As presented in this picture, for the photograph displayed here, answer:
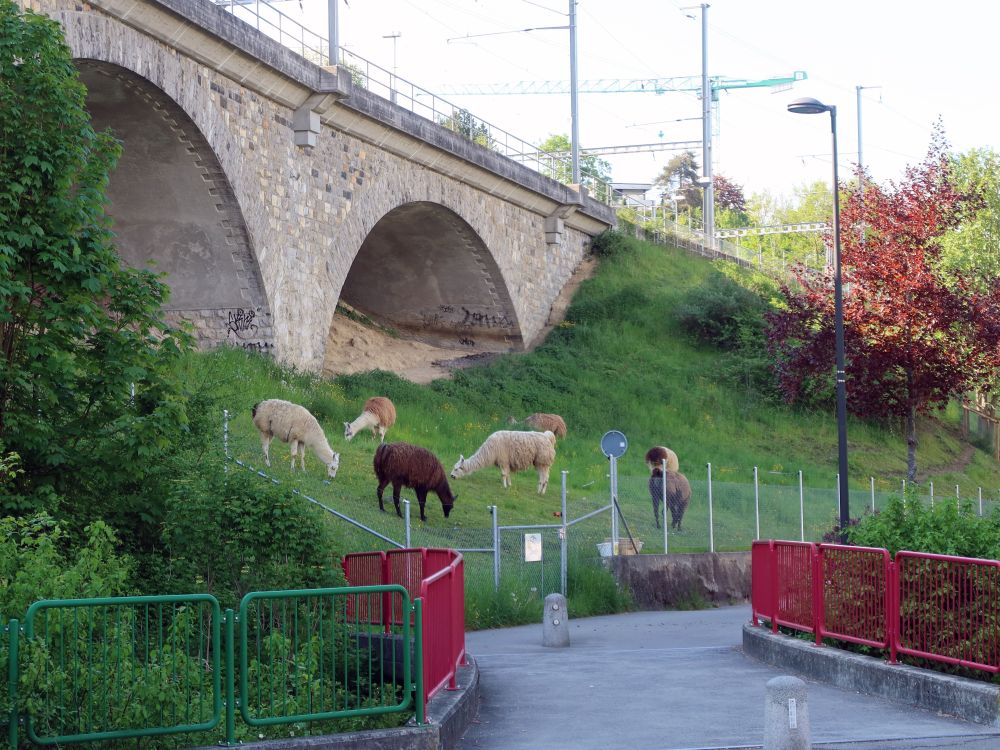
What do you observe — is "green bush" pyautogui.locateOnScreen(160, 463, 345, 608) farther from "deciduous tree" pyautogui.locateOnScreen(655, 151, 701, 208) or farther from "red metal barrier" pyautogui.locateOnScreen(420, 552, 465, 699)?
"deciduous tree" pyautogui.locateOnScreen(655, 151, 701, 208)

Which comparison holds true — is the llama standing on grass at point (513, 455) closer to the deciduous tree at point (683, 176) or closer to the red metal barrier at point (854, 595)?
the red metal barrier at point (854, 595)

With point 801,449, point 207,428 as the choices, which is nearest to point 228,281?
point 207,428

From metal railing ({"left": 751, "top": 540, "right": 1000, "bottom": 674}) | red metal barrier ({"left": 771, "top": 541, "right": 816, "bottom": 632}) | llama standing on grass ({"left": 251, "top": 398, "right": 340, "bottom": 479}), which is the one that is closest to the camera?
metal railing ({"left": 751, "top": 540, "right": 1000, "bottom": 674})

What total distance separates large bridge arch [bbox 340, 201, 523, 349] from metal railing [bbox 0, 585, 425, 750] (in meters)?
30.7

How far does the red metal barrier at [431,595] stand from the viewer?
30.5 ft

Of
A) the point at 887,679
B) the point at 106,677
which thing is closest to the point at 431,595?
the point at 106,677

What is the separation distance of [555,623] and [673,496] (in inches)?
291

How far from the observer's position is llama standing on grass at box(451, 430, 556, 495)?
82.7ft

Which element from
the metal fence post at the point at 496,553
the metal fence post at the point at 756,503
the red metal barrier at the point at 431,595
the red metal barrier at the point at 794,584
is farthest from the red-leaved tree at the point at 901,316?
the red metal barrier at the point at 431,595

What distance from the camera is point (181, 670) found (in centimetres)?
822

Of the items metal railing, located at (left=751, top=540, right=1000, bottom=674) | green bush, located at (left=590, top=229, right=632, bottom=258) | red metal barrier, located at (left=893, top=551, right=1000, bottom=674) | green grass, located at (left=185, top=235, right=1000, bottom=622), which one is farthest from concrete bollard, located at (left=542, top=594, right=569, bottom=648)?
green bush, located at (left=590, top=229, right=632, bottom=258)

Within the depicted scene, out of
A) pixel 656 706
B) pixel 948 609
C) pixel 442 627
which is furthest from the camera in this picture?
pixel 656 706

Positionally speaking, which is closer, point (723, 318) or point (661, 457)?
point (661, 457)

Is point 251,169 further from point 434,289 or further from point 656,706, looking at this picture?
point 656,706
